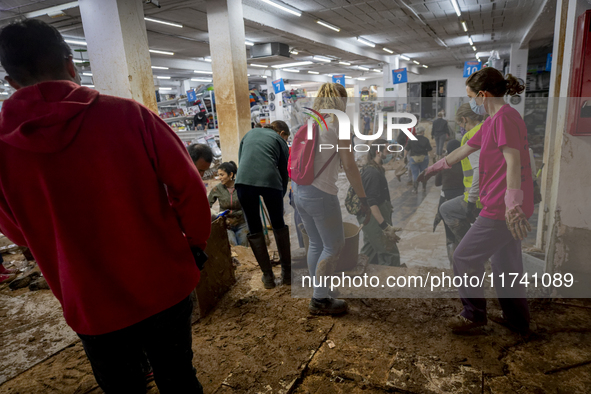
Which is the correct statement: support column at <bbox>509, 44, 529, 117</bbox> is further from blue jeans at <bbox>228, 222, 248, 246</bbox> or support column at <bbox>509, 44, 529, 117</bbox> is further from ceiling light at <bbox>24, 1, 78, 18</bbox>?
ceiling light at <bbox>24, 1, 78, 18</bbox>

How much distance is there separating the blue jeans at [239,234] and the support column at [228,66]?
233 centimetres

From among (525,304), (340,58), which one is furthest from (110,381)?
Result: (340,58)

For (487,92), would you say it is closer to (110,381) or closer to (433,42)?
(110,381)

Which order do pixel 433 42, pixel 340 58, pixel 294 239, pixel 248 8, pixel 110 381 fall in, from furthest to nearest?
1. pixel 340 58
2. pixel 433 42
3. pixel 248 8
4. pixel 294 239
5. pixel 110 381

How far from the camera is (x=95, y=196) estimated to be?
114cm

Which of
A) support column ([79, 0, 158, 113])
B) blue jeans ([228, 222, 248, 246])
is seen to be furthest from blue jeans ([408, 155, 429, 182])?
support column ([79, 0, 158, 113])

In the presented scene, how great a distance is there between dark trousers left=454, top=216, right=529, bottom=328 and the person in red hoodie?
5.54ft

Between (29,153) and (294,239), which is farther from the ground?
(29,153)

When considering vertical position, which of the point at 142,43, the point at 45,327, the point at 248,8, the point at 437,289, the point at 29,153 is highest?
the point at 248,8

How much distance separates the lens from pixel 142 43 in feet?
16.9

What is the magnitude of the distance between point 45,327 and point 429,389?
2667 millimetres

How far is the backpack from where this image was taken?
2.34 metres

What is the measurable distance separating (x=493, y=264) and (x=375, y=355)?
0.94 metres

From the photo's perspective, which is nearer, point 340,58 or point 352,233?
point 352,233
